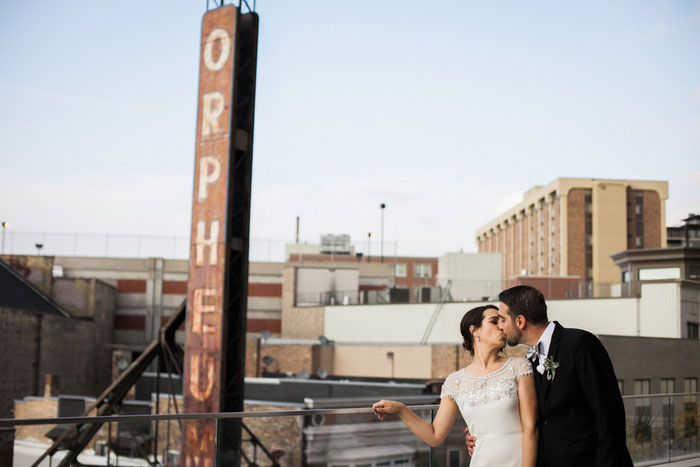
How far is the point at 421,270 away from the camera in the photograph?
91750 millimetres

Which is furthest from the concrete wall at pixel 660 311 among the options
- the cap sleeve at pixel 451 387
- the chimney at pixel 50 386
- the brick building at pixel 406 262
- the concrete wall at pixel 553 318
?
A: the brick building at pixel 406 262

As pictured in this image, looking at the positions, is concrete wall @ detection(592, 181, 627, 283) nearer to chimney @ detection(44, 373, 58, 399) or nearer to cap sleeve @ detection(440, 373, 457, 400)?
chimney @ detection(44, 373, 58, 399)

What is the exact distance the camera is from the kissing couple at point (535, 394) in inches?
138

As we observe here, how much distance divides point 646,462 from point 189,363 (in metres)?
13.7

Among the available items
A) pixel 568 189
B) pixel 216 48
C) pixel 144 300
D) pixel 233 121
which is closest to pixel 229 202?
pixel 233 121

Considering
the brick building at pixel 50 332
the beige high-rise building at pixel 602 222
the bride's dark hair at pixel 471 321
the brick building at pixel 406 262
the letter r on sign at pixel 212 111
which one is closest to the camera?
the bride's dark hair at pixel 471 321

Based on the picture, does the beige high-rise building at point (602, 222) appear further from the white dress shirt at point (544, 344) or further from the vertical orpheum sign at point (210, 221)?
the white dress shirt at point (544, 344)

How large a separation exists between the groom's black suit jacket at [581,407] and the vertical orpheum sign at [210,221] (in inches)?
674

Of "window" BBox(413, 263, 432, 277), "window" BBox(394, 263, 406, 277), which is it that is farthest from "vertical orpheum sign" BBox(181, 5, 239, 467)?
"window" BBox(413, 263, 432, 277)

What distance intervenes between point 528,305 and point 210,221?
17544 mm

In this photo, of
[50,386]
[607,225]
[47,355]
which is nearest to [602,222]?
[607,225]

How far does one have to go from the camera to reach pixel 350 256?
92625 millimetres

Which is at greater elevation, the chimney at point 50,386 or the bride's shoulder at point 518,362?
the bride's shoulder at point 518,362

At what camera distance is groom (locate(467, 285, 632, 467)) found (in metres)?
3.48
